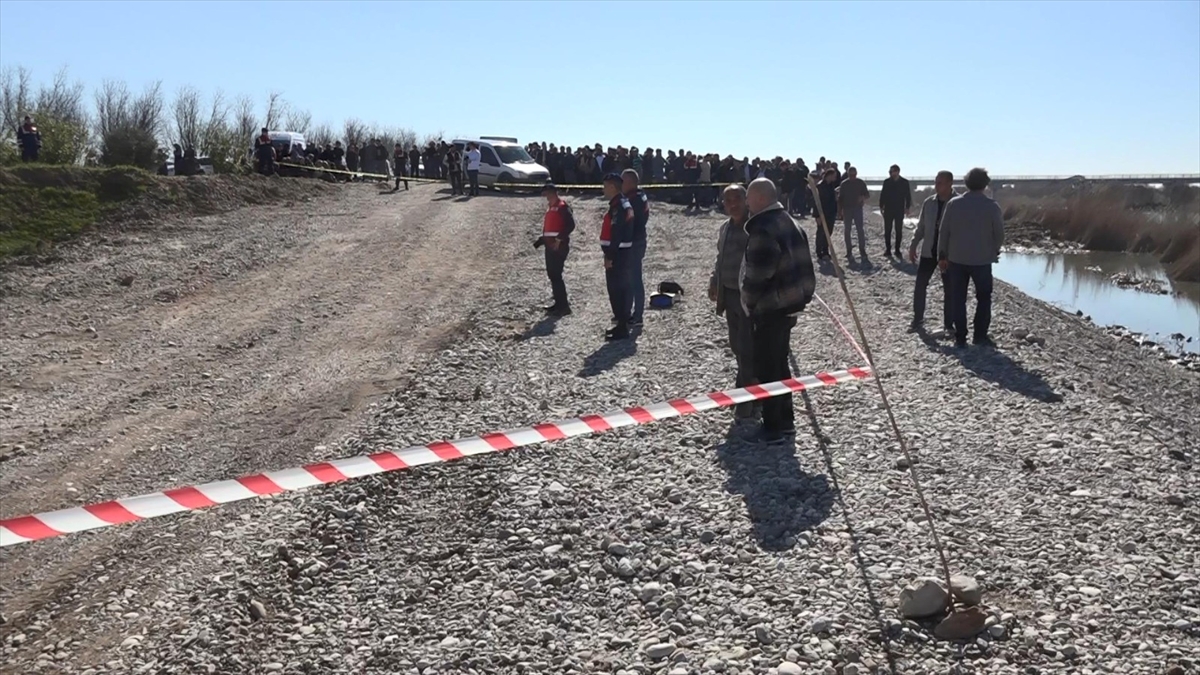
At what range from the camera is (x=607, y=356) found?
11.9 metres

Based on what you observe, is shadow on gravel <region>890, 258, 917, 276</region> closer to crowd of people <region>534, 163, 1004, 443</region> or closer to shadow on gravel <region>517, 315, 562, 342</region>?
crowd of people <region>534, 163, 1004, 443</region>

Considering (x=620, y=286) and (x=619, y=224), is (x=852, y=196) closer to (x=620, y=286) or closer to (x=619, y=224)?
(x=620, y=286)

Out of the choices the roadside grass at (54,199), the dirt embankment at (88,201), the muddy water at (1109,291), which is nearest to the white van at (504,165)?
the dirt embankment at (88,201)

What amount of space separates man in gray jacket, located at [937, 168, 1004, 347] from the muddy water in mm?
11607

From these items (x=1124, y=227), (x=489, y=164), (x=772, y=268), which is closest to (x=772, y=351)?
(x=772, y=268)

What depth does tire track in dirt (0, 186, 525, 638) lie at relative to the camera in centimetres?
687

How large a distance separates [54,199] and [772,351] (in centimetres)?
1989

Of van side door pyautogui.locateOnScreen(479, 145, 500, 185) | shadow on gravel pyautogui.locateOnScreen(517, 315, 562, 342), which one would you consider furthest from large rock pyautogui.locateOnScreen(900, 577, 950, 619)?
van side door pyautogui.locateOnScreen(479, 145, 500, 185)

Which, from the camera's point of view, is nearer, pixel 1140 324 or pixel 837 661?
pixel 837 661

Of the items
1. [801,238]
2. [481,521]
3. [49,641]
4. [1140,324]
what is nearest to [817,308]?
[801,238]

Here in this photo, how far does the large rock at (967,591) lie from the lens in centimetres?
504

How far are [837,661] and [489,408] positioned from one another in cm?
542

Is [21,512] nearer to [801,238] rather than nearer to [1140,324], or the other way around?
[801,238]

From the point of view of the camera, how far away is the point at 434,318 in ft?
49.3
